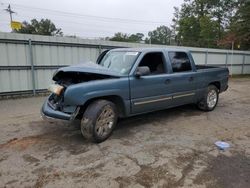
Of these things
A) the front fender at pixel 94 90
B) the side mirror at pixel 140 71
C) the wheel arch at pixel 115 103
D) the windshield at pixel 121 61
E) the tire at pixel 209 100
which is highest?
the windshield at pixel 121 61

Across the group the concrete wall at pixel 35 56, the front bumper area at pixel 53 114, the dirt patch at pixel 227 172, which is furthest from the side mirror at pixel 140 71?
the concrete wall at pixel 35 56

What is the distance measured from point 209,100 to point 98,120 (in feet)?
12.9

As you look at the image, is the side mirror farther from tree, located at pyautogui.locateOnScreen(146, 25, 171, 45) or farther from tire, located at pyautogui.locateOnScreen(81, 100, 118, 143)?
tree, located at pyautogui.locateOnScreen(146, 25, 171, 45)

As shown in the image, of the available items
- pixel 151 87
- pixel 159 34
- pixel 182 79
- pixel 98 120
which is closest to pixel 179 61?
pixel 182 79

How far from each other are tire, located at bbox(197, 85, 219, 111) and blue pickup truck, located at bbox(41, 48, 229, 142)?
0.94ft

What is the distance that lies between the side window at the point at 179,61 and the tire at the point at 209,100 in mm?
1086

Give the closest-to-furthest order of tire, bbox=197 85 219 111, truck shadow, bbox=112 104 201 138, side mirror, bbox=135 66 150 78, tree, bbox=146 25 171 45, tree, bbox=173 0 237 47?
side mirror, bbox=135 66 150 78 → truck shadow, bbox=112 104 201 138 → tire, bbox=197 85 219 111 → tree, bbox=173 0 237 47 → tree, bbox=146 25 171 45

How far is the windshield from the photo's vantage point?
16.0ft

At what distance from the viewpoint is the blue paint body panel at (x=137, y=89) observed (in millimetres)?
4086

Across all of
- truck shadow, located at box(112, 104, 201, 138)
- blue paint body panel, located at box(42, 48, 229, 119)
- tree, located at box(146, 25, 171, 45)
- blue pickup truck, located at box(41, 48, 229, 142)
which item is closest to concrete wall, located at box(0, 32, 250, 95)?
blue pickup truck, located at box(41, 48, 229, 142)

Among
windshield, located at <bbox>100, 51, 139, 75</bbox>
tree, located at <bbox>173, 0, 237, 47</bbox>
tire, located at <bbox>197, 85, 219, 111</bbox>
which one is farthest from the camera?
tree, located at <bbox>173, 0, 237, 47</bbox>

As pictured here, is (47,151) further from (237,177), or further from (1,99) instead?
(1,99)

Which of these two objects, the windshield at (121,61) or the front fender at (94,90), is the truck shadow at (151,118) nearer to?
the front fender at (94,90)

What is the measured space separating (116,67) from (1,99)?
5.55m
